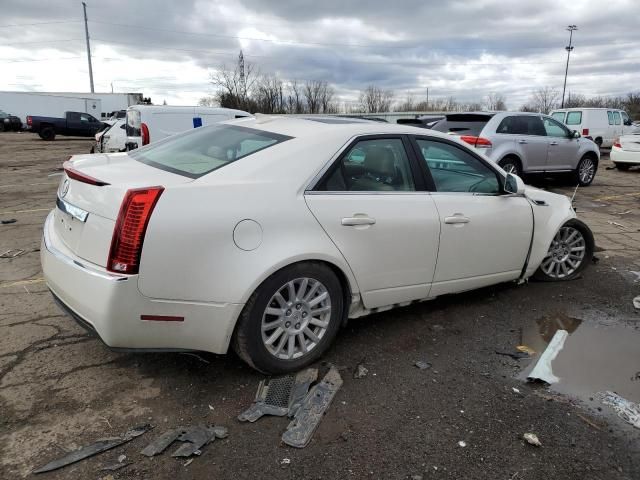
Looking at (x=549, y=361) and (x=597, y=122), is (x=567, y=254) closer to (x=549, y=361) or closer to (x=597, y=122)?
(x=549, y=361)

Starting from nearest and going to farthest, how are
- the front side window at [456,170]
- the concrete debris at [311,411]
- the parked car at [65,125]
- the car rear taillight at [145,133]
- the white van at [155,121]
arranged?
1. the concrete debris at [311,411]
2. the front side window at [456,170]
3. the car rear taillight at [145,133]
4. the white van at [155,121]
5. the parked car at [65,125]

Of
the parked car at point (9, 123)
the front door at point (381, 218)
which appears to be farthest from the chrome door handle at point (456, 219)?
the parked car at point (9, 123)

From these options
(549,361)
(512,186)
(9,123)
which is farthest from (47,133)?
(549,361)

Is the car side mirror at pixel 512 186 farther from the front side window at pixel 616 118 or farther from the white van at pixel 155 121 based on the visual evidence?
the front side window at pixel 616 118

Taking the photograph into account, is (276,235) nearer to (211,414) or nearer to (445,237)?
(211,414)

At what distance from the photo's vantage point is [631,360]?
3.57 meters

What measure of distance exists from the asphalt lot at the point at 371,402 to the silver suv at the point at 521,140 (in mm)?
6207

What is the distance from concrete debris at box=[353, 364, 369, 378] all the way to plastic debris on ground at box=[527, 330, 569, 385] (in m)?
1.05

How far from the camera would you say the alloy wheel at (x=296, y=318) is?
3.05 m

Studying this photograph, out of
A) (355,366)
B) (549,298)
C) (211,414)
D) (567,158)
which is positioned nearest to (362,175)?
(355,366)

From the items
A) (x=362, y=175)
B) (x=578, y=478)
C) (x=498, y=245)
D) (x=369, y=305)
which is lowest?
(x=578, y=478)

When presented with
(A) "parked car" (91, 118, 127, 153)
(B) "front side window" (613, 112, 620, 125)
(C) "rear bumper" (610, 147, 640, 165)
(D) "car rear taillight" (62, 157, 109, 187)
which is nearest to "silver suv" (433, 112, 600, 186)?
(C) "rear bumper" (610, 147, 640, 165)

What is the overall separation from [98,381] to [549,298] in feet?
12.6

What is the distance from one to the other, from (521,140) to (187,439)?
9860 mm
